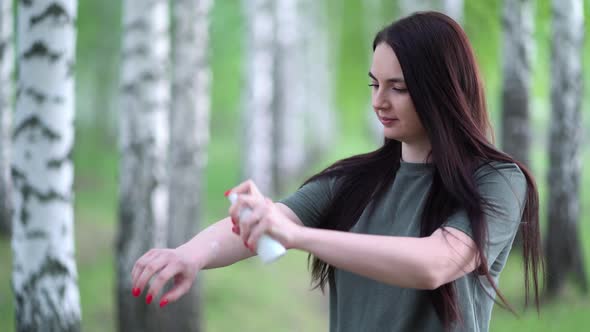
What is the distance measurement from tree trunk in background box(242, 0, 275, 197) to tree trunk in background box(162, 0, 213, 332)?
3833 millimetres

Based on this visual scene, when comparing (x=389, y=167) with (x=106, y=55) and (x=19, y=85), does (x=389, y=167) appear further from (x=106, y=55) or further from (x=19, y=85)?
(x=106, y=55)

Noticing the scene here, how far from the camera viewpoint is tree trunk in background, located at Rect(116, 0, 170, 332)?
6375 mm

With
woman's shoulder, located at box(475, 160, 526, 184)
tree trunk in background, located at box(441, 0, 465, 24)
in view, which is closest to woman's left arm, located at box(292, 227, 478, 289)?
woman's shoulder, located at box(475, 160, 526, 184)

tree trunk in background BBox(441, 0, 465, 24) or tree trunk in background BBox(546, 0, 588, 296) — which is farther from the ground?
tree trunk in background BBox(441, 0, 465, 24)

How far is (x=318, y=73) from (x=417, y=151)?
923 inches

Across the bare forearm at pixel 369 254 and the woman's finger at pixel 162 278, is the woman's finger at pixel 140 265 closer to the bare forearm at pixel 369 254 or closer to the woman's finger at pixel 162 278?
the woman's finger at pixel 162 278

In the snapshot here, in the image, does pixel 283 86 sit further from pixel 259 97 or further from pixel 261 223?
pixel 261 223

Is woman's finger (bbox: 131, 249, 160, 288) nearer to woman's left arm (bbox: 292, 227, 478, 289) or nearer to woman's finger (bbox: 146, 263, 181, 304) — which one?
woman's finger (bbox: 146, 263, 181, 304)

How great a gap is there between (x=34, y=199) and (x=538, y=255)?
306 centimetres

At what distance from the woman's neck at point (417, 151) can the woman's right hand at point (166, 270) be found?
30.3 inches

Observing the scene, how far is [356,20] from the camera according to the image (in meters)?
27.9

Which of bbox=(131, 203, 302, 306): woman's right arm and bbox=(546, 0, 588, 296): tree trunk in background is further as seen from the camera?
bbox=(546, 0, 588, 296): tree trunk in background

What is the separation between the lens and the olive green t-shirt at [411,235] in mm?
2014

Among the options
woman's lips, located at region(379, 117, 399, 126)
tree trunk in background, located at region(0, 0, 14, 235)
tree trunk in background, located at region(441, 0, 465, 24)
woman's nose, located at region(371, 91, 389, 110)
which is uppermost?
tree trunk in background, located at region(441, 0, 465, 24)
